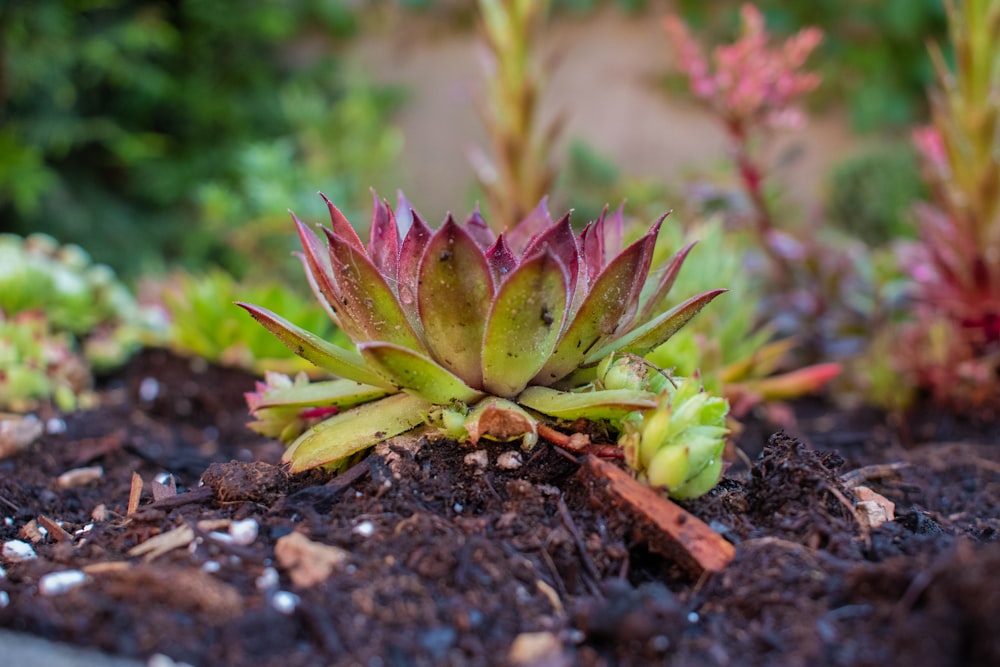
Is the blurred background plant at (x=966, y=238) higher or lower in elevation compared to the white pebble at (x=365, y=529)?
lower

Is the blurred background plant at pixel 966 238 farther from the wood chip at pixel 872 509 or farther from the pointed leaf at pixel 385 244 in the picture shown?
the pointed leaf at pixel 385 244

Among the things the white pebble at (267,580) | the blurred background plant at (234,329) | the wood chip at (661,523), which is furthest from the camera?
the blurred background plant at (234,329)

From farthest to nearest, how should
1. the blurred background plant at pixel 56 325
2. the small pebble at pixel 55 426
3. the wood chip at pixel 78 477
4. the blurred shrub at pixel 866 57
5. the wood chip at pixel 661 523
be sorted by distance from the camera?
the blurred shrub at pixel 866 57 < the blurred background plant at pixel 56 325 < the small pebble at pixel 55 426 < the wood chip at pixel 78 477 < the wood chip at pixel 661 523

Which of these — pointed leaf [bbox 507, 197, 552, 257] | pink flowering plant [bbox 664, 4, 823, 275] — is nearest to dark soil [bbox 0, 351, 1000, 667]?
pointed leaf [bbox 507, 197, 552, 257]

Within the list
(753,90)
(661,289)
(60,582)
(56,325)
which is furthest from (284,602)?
(56,325)

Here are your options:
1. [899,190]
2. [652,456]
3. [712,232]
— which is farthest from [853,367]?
[899,190]

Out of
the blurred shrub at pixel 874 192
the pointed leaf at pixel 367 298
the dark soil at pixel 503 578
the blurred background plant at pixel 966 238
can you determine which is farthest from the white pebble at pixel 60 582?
the blurred shrub at pixel 874 192
